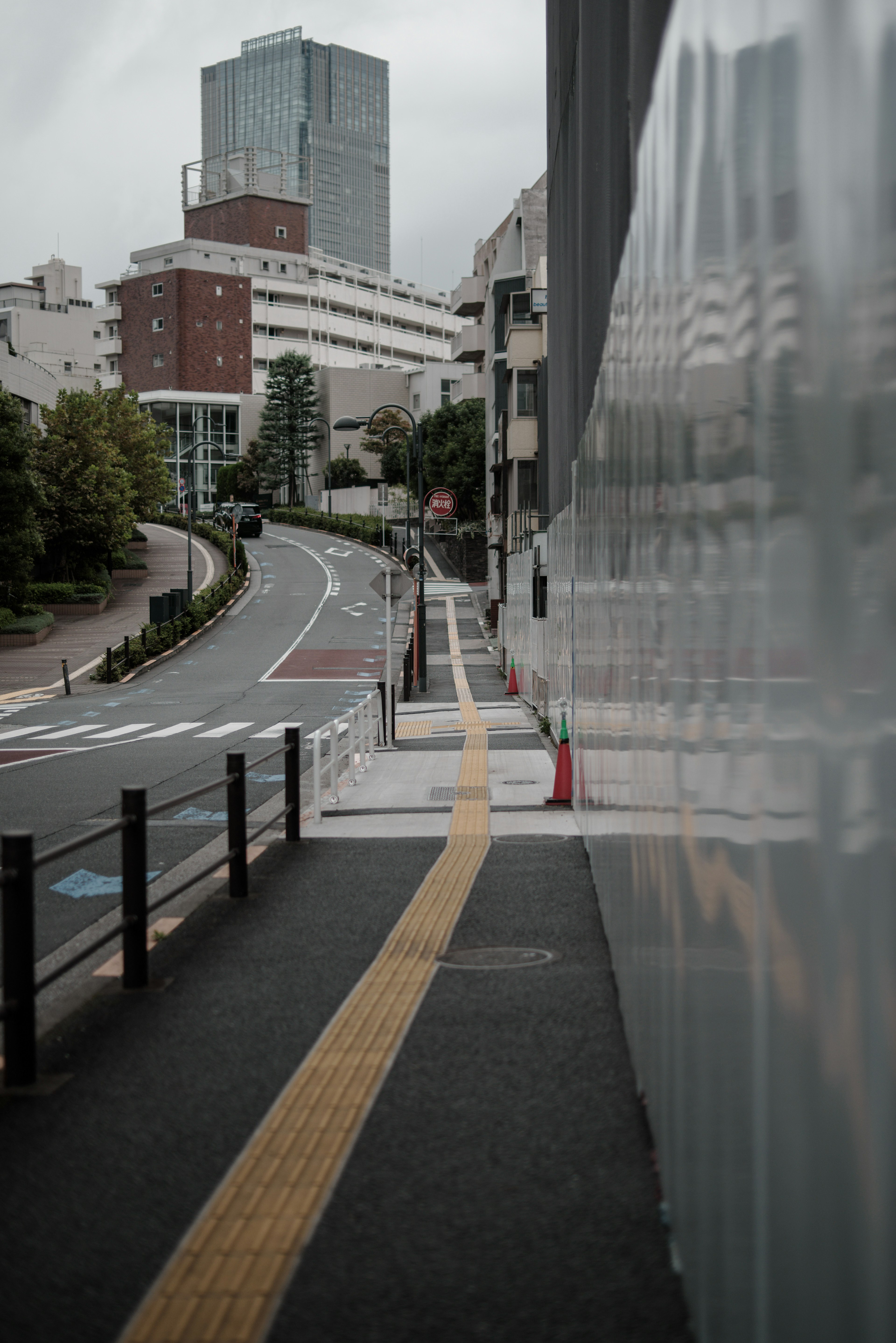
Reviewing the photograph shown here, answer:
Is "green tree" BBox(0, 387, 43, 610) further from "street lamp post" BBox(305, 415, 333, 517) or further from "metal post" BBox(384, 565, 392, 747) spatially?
"street lamp post" BBox(305, 415, 333, 517)

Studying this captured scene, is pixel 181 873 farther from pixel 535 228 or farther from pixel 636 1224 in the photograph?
pixel 535 228

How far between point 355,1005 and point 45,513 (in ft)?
176

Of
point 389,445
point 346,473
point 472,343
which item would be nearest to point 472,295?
point 472,343

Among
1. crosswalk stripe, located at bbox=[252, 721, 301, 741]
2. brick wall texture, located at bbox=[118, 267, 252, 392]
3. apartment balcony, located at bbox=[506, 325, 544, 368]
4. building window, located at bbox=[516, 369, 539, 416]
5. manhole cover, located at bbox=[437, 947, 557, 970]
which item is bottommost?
crosswalk stripe, located at bbox=[252, 721, 301, 741]

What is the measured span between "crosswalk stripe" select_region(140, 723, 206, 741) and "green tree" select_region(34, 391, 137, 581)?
33.3m

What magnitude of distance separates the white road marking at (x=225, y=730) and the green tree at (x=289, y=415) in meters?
88.7

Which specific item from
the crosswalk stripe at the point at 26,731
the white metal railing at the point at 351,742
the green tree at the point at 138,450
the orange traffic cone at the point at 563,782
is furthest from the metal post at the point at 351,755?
the green tree at the point at 138,450

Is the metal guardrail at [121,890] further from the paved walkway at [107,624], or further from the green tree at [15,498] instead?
the green tree at [15,498]

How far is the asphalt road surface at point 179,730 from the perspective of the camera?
10578 millimetres

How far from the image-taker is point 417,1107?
4.77m

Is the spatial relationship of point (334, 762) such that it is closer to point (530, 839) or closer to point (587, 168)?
point (530, 839)

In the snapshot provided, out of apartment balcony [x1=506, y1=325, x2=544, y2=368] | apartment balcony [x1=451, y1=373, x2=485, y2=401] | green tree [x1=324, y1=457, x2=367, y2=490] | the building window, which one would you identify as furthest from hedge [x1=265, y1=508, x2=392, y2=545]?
apartment balcony [x1=506, y1=325, x2=544, y2=368]

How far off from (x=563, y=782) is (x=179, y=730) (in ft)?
39.9

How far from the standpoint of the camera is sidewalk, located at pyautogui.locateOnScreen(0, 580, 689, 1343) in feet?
11.0
